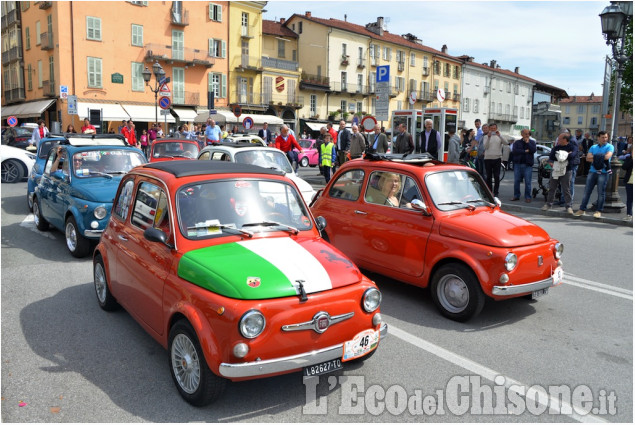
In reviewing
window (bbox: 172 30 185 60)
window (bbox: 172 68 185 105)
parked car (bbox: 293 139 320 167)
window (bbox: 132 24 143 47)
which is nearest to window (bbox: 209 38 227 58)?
window (bbox: 172 30 185 60)

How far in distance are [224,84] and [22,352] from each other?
151ft

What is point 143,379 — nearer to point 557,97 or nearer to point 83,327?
point 83,327

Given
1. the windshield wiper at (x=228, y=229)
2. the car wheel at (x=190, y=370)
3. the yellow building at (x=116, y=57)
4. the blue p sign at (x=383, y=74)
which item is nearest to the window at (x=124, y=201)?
the windshield wiper at (x=228, y=229)

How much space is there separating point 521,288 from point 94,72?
41.4 meters

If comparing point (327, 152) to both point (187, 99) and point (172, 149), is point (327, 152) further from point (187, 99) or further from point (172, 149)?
point (187, 99)

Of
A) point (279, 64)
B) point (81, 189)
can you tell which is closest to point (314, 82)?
point (279, 64)

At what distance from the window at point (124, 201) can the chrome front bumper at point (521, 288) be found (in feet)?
12.4

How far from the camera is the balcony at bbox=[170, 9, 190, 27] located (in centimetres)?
4444

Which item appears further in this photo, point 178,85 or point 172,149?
point 178,85

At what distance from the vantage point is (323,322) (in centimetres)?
370

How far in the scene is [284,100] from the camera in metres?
53.6

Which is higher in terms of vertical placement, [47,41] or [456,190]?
[47,41]

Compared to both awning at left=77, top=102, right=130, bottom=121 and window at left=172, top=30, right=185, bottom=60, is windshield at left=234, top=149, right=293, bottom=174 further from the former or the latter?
window at left=172, top=30, right=185, bottom=60

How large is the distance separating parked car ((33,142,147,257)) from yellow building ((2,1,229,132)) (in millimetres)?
29183
